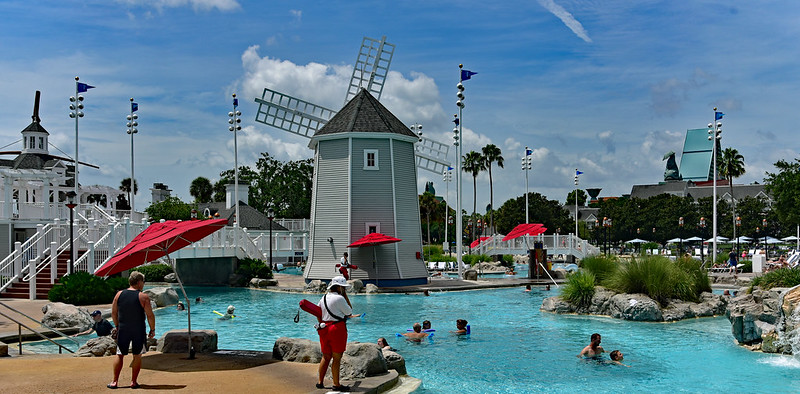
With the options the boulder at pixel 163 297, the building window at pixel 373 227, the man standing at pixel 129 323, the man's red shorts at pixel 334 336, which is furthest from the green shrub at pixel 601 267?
the man standing at pixel 129 323

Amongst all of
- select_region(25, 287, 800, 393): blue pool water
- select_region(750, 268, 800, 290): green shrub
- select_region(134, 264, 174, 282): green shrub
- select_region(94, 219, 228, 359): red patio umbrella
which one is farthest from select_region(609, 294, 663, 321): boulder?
select_region(134, 264, 174, 282): green shrub

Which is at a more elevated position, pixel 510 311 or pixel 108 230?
pixel 108 230

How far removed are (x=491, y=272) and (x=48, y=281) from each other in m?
31.2

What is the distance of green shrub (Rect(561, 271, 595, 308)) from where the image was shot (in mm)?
25156

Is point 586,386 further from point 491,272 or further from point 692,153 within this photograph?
point 692,153

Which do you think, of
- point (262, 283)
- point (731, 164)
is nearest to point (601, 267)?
point (262, 283)

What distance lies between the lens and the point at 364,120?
34.4m

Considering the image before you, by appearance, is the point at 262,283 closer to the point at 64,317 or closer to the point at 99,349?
the point at 64,317

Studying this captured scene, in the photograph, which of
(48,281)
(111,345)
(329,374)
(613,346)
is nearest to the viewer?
(329,374)

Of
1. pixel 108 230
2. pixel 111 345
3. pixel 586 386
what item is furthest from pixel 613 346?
pixel 108 230

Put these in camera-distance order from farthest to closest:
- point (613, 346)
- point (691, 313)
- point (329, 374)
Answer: point (691, 313) < point (613, 346) < point (329, 374)

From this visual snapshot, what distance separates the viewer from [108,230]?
27469 millimetres

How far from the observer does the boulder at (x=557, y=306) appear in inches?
995

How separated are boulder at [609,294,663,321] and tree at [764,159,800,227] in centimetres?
3502
